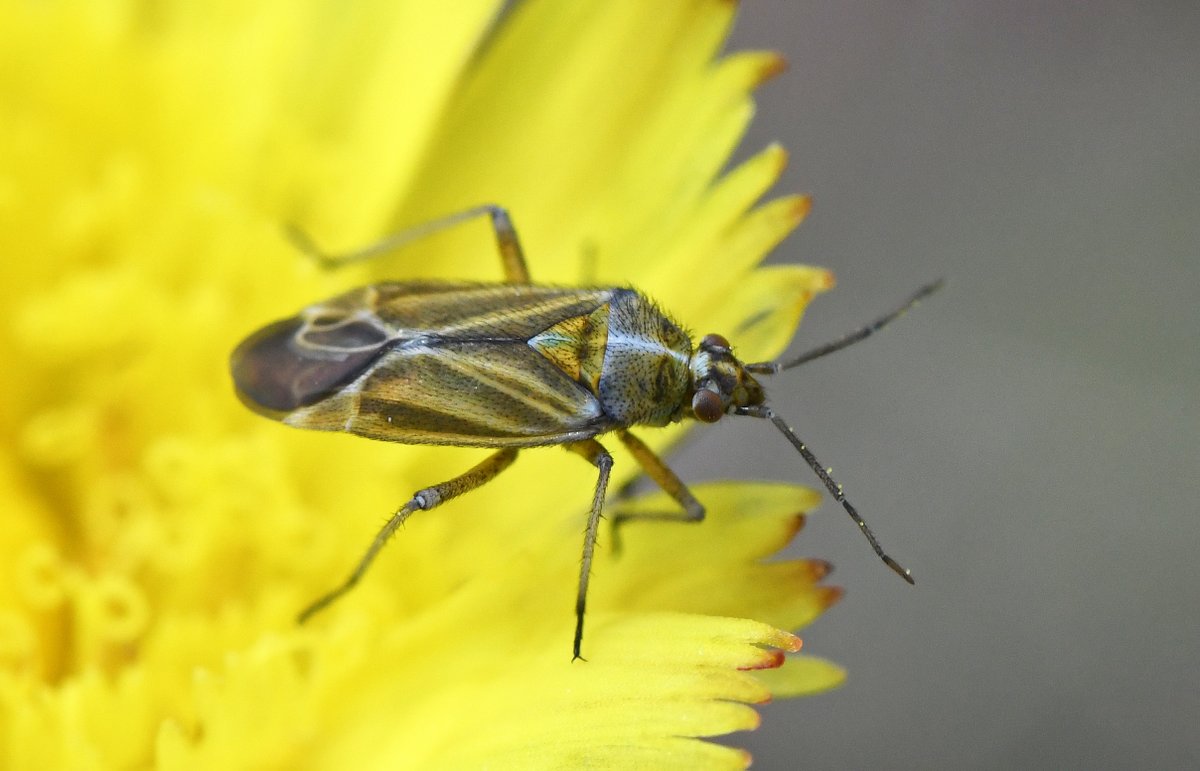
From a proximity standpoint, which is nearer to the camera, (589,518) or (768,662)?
(768,662)

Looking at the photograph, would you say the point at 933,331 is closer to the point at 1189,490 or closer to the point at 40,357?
the point at 1189,490

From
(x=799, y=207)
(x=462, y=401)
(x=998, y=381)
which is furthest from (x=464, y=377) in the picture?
(x=998, y=381)

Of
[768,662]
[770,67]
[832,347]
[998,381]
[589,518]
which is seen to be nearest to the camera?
[768,662]

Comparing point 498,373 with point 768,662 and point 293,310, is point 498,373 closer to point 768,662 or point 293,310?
point 293,310

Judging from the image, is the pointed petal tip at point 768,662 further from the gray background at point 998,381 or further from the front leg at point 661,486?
the gray background at point 998,381

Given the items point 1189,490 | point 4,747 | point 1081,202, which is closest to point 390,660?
point 4,747

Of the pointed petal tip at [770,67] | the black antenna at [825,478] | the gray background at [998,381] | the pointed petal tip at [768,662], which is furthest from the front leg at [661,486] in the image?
the gray background at [998,381]
